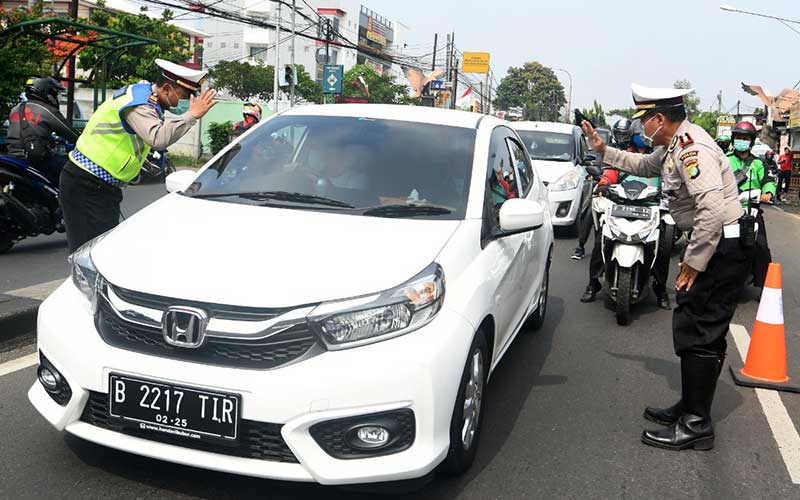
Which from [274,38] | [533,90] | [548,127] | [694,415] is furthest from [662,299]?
[533,90]

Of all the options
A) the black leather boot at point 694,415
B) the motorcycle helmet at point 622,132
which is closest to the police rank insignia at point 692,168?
the black leather boot at point 694,415

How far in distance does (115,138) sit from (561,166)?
837 cm

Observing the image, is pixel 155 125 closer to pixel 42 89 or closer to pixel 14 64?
pixel 42 89

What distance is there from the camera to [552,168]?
12.0 m

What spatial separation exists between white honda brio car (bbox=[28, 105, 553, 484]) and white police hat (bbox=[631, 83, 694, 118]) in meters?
1.19

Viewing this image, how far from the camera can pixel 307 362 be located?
2.86m

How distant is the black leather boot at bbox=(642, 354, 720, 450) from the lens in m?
4.09

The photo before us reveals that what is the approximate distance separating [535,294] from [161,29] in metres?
32.6

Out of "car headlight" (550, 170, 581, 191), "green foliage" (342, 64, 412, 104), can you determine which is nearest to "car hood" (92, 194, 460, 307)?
"car headlight" (550, 170, 581, 191)

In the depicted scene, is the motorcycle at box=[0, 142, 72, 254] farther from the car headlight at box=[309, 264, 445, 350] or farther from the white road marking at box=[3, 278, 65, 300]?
the car headlight at box=[309, 264, 445, 350]

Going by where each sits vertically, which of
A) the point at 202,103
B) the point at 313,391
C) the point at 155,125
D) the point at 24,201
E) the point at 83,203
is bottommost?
the point at 24,201

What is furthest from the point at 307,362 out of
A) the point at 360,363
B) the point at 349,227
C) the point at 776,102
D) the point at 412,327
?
the point at 776,102

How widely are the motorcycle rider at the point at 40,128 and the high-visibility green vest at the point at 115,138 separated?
3.67 m

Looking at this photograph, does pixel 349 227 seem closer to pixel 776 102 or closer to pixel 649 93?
pixel 649 93
